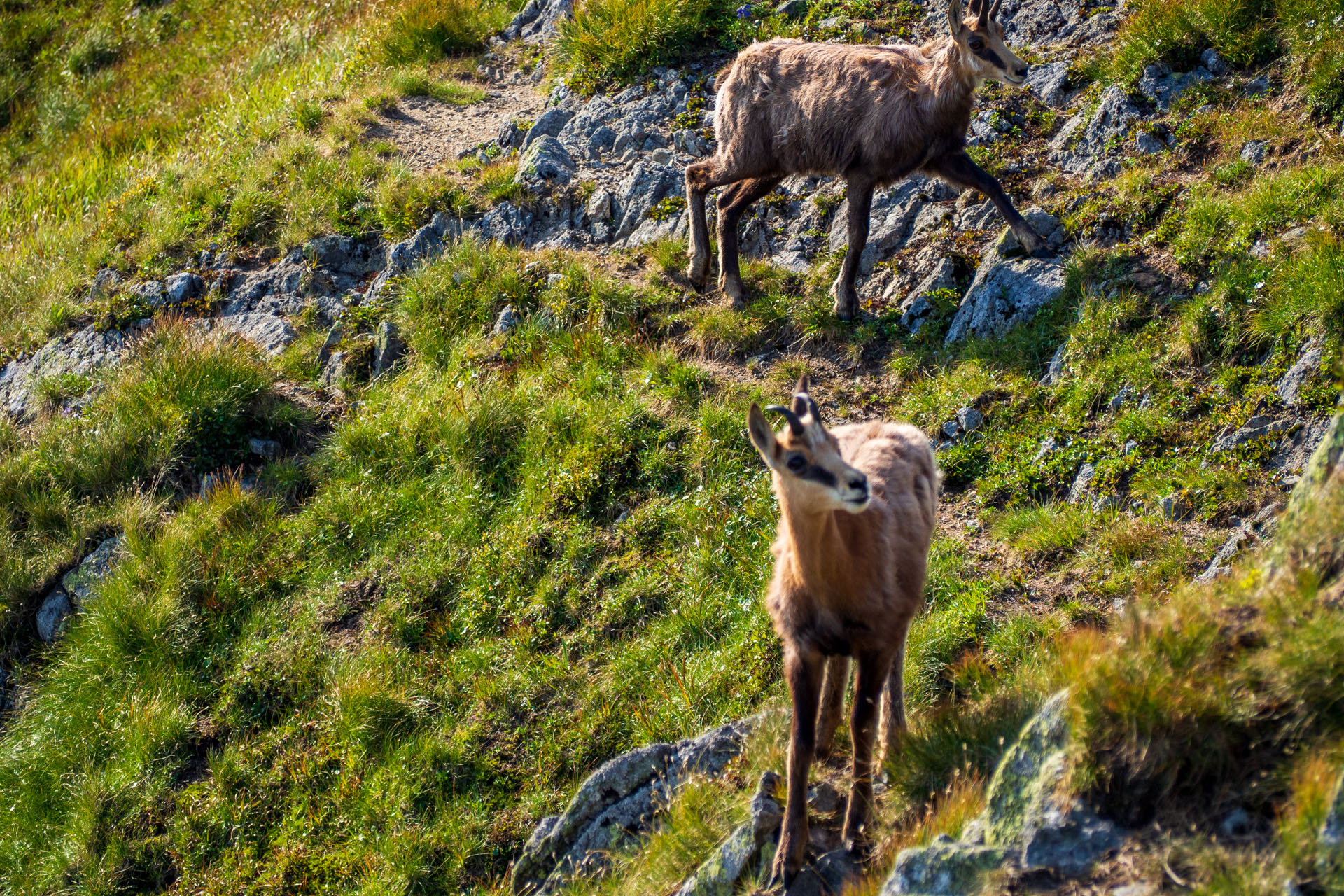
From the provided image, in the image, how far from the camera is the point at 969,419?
816 centimetres

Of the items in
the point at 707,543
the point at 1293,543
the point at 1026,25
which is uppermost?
the point at 1026,25

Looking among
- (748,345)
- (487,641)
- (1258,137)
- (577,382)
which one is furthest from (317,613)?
(1258,137)

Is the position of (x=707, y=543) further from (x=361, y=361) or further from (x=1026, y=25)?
(x=1026, y=25)

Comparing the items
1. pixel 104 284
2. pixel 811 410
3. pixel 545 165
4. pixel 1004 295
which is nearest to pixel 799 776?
pixel 811 410

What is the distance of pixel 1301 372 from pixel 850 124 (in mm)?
4527

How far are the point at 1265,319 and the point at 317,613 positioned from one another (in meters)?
8.15

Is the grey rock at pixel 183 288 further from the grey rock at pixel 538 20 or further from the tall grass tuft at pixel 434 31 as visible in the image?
the grey rock at pixel 538 20

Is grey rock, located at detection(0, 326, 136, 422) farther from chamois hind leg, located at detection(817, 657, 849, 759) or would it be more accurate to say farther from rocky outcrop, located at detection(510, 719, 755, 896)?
chamois hind leg, located at detection(817, 657, 849, 759)

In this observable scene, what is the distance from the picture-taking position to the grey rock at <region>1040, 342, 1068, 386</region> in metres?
8.09

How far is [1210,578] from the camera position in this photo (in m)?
5.77

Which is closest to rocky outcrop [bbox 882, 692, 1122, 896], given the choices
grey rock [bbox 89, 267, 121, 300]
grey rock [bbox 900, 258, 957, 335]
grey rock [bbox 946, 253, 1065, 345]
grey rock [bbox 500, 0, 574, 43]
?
grey rock [bbox 946, 253, 1065, 345]

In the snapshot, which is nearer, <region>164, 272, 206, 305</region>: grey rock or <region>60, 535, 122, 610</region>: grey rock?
<region>60, 535, 122, 610</region>: grey rock

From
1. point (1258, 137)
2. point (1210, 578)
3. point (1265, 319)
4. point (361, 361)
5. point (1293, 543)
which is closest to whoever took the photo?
point (1293, 543)

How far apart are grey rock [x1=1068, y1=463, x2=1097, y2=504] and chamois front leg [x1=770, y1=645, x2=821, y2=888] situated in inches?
128
